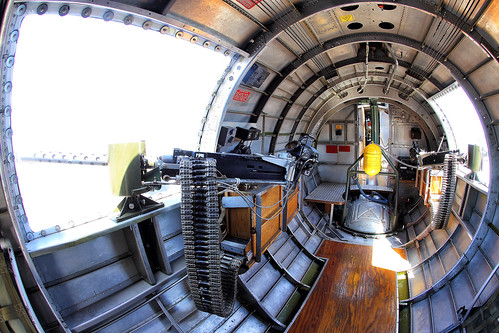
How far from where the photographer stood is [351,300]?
500 cm

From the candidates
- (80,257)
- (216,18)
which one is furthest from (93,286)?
(216,18)

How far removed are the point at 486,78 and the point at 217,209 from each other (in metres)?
4.42

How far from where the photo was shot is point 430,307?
4516 millimetres

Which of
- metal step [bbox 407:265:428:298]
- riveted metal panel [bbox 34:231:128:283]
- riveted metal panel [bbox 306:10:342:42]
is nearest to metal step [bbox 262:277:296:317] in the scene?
metal step [bbox 407:265:428:298]

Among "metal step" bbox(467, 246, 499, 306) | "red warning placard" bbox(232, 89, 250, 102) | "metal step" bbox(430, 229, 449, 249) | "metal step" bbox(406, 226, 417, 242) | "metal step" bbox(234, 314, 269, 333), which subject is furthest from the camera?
"metal step" bbox(406, 226, 417, 242)

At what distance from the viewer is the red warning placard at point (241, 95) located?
206 inches

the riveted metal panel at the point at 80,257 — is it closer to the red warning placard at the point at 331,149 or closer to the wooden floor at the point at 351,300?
the wooden floor at the point at 351,300

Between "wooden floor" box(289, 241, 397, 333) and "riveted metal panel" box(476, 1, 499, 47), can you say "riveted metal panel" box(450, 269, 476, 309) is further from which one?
"riveted metal panel" box(476, 1, 499, 47)

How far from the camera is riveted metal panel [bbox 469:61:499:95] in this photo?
12.2 feet

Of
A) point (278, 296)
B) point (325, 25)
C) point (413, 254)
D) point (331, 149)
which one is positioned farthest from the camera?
point (331, 149)

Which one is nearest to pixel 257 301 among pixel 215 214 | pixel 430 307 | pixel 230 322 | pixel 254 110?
pixel 230 322

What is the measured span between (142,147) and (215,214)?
1.23m

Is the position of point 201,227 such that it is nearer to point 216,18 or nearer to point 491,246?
point 216,18

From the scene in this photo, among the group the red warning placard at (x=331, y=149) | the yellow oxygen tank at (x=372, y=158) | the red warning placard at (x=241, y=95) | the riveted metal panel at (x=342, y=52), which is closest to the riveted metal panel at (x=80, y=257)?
the red warning placard at (x=241, y=95)
